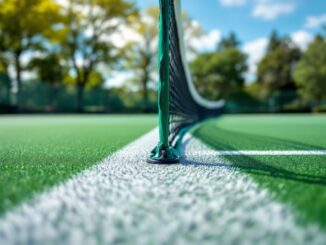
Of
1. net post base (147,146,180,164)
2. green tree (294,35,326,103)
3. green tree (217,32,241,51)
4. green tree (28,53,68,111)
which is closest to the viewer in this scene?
net post base (147,146,180,164)

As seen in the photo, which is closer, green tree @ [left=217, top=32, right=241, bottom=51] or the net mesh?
the net mesh

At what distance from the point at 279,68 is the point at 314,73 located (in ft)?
68.7

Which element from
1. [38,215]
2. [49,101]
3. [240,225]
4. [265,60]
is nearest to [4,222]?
[38,215]

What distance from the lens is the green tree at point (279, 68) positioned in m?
50.6

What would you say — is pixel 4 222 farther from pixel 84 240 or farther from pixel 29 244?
pixel 84 240

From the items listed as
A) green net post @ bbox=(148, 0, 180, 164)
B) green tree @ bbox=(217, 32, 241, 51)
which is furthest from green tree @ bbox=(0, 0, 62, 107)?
green tree @ bbox=(217, 32, 241, 51)

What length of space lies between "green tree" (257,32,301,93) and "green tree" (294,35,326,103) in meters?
15.1

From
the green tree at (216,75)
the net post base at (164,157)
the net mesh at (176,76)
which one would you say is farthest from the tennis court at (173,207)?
the green tree at (216,75)

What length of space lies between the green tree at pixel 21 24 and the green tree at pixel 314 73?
2515cm

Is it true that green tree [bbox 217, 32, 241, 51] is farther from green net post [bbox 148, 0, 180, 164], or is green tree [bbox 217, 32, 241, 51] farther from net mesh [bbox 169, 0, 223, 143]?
green net post [bbox 148, 0, 180, 164]

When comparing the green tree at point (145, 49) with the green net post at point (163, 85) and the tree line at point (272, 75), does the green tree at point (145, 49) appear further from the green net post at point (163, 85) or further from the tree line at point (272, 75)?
the green net post at point (163, 85)

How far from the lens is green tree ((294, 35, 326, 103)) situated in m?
31.2

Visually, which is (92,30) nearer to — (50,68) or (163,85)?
(50,68)

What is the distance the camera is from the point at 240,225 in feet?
3.04
